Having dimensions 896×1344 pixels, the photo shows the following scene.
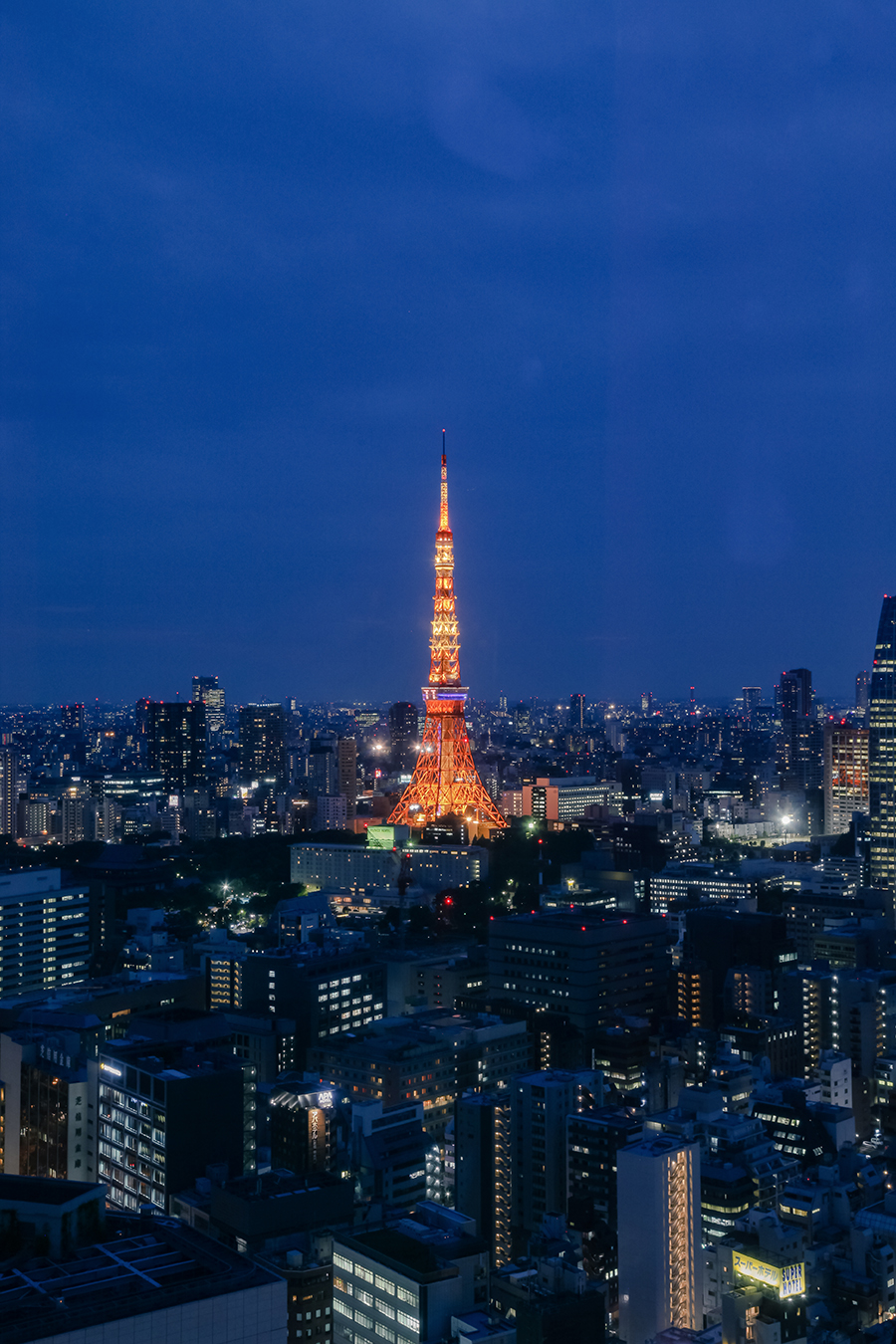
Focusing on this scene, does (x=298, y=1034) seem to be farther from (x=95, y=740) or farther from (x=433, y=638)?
(x=95, y=740)

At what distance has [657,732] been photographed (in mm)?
49031

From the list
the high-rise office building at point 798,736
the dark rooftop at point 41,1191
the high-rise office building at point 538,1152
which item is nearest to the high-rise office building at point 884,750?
the high-rise office building at point 798,736

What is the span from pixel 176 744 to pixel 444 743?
552 inches

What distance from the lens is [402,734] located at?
133ft

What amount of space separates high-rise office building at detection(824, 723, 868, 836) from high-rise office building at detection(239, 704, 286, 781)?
14718 mm

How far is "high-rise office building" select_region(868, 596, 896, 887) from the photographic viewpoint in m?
22.0

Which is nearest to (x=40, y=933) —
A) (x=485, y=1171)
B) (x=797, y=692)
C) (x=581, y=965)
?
(x=581, y=965)

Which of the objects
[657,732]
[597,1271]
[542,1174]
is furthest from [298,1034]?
[657,732]

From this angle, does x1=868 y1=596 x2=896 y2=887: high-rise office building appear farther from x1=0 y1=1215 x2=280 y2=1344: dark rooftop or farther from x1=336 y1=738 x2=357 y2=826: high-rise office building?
x1=0 y1=1215 x2=280 y2=1344: dark rooftop

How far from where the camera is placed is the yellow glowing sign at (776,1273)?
7.41 meters

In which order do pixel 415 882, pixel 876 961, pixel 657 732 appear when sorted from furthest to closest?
pixel 657 732
pixel 415 882
pixel 876 961

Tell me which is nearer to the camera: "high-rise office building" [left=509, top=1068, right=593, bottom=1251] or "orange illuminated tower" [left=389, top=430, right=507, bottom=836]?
"high-rise office building" [left=509, top=1068, right=593, bottom=1251]

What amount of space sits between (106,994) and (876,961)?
8.76 metres

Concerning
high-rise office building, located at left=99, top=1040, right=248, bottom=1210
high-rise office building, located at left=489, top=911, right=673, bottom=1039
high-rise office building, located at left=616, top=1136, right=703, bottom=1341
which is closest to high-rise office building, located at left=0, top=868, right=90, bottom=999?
high-rise office building, located at left=489, top=911, right=673, bottom=1039
